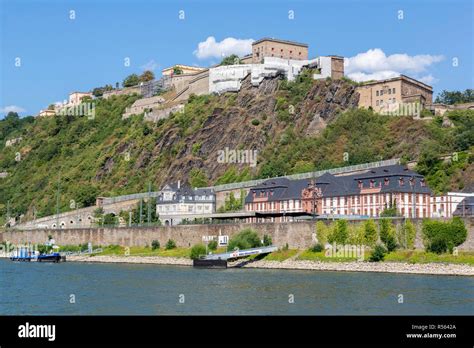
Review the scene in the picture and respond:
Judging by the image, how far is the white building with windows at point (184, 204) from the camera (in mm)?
105500

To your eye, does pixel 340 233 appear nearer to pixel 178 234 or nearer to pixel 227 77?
pixel 178 234

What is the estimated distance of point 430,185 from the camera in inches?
3460

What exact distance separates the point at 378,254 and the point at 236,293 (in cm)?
2043

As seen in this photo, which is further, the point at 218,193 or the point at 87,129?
the point at 87,129

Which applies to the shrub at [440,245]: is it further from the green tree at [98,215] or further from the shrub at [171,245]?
the green tree at [98,215]

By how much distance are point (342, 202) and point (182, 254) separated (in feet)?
59.5

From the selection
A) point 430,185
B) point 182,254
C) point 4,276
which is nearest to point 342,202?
point 430,185

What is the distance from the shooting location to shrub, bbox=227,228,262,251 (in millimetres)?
74269

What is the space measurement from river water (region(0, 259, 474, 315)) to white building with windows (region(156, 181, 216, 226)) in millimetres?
41960

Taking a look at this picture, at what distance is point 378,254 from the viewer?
62938 mm

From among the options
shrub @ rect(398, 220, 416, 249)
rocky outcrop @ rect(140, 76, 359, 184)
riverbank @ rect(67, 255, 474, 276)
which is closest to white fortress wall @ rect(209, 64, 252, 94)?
rocky outcrop @ rect(140, 76, 359, 184)

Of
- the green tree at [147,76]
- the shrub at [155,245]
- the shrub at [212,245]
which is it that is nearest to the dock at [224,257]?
the shrub at [212,245]
